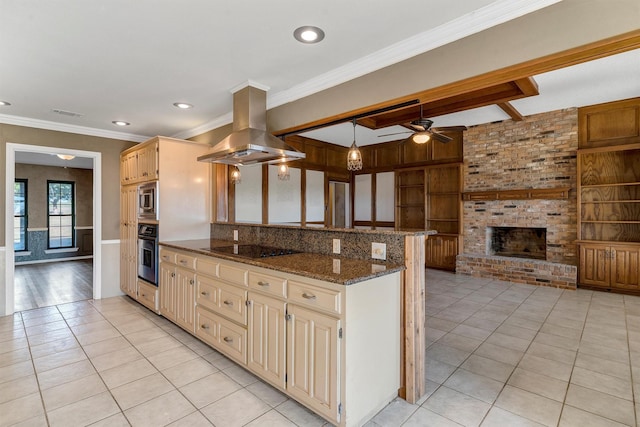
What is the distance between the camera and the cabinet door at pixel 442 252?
643cm

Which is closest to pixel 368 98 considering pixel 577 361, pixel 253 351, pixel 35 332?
pixel 253 351

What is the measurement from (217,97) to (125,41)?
3.93 ft

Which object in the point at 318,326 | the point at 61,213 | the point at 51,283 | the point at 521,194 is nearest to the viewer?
the point at 318,326

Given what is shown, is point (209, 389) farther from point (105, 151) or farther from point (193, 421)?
point (105, 151)

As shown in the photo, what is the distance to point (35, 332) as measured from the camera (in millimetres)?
3473

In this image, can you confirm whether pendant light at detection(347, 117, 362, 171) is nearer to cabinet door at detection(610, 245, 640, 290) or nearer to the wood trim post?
the wood trim post

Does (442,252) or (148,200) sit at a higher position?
(148,200)

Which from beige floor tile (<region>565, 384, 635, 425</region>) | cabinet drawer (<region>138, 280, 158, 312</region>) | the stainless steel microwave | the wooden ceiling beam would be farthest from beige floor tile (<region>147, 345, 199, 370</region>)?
the wooden ceiling beam

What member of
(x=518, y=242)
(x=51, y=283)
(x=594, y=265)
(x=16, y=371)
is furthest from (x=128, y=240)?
(x=594, y=265)

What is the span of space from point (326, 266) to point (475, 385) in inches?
57.5

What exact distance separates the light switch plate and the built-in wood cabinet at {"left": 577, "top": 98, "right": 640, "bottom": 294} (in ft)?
14.9

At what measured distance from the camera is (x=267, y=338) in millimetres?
2240

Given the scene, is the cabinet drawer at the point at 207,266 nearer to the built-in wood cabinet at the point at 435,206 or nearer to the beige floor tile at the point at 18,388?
the beige floor tile at the point at 18,388

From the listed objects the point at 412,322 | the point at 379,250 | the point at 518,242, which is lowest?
the point at 412,322
